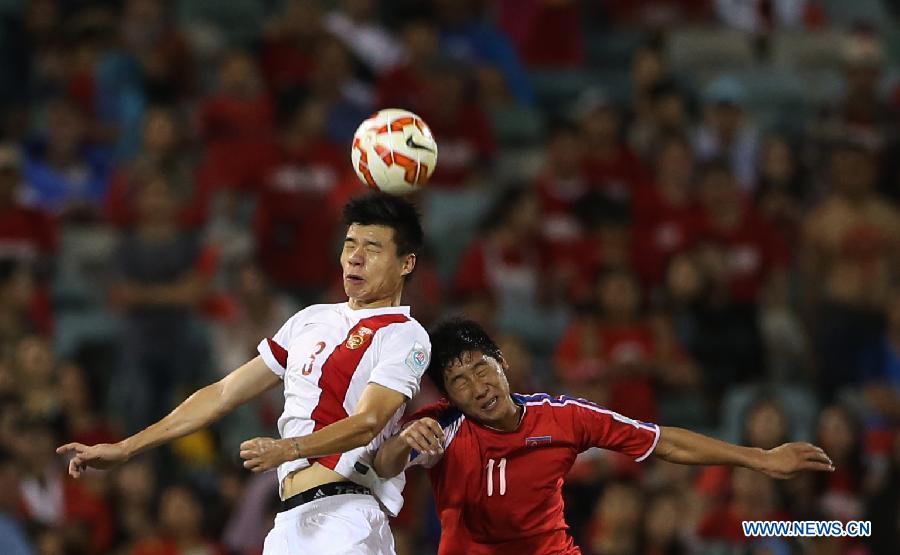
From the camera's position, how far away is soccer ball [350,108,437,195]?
6.50m

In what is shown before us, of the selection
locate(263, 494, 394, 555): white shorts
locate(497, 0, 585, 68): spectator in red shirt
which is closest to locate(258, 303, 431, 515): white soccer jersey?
locate(263, 494, 394, 555): white shorts

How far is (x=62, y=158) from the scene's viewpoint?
11797mm

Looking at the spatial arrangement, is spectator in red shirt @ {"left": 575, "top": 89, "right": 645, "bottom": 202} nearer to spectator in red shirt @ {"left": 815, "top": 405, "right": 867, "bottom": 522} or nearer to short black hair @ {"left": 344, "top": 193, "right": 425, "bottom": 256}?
spectator in red shirt @ {"left": 815, "top": 405, "right": 867, "bottom": 522}

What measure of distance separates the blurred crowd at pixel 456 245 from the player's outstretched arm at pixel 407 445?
332 cm

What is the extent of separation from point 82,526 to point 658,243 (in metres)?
4.54

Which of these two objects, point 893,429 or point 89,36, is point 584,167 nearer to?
point 893,429

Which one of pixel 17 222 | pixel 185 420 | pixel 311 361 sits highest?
pixel 17 222

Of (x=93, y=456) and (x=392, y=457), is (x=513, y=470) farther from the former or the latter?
(x=93, y=456)

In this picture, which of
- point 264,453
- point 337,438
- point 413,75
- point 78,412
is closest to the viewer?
point 264,453

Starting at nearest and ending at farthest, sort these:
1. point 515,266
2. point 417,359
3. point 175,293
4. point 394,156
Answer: point 417,359, point 394,156, point 175,293, point 515,266

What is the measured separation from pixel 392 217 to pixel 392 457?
963 mm

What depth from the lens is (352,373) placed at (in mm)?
6000

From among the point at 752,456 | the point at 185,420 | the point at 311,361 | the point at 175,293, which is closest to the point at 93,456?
the point at 185,420

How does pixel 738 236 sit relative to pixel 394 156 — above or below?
above
